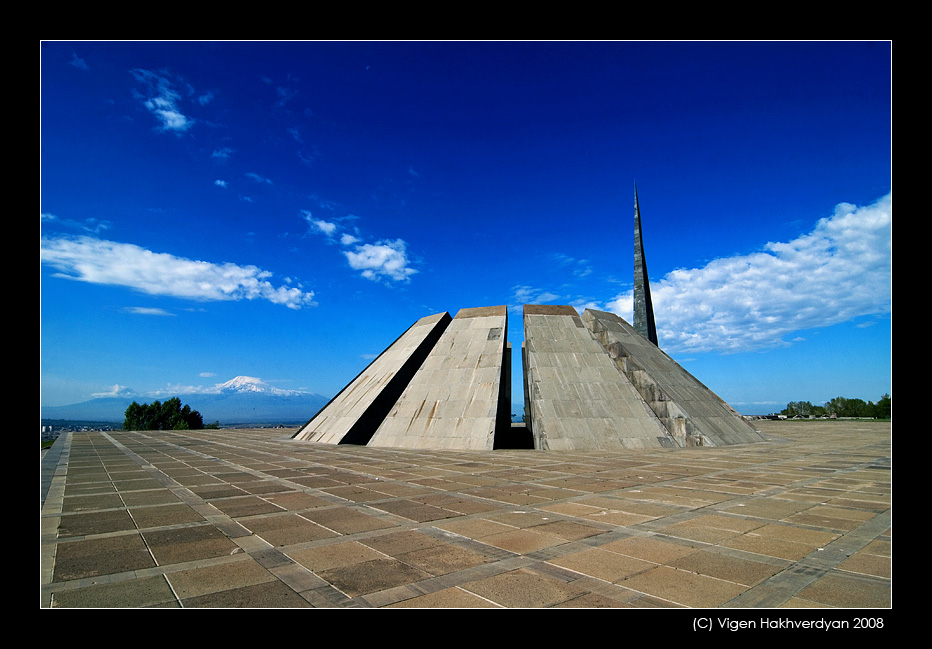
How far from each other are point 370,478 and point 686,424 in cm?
1379

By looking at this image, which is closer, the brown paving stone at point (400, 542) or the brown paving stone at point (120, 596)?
the brown paving stone at point (120, 596)

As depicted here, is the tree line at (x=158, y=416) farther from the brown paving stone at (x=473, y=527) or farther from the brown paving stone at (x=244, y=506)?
the brown paving stone at (x=473, y=527)

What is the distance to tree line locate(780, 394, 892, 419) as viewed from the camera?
2522 inches

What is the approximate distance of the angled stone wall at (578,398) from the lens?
17.4 meters

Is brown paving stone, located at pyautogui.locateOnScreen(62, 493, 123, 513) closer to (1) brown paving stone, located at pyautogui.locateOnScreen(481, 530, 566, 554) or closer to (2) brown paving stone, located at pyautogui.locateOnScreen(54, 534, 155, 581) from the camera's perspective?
(2) brown paving stone, located at pyautogui.locateOnScreen(54, 534, 155, 581)

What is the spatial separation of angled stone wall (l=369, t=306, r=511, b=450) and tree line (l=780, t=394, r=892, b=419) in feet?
215

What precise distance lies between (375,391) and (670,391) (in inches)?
536

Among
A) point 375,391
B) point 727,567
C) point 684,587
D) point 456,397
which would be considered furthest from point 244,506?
point 375,391

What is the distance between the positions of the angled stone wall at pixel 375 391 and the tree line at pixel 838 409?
6699cm

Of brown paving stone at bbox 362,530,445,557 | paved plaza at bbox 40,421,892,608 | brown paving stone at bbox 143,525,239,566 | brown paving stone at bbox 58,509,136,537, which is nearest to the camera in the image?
paved plaza at bbox 40,421,892,608

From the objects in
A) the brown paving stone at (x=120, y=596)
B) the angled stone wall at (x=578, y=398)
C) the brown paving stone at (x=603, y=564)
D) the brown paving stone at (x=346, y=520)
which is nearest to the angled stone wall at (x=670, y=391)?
the angled stone wall at (x=578, y=398)

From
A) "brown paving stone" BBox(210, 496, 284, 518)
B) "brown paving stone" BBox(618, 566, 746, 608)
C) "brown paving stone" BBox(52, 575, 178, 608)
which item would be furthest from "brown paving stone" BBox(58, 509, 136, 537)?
"brown paving stone" BBox(618, 566, 746, 608)
